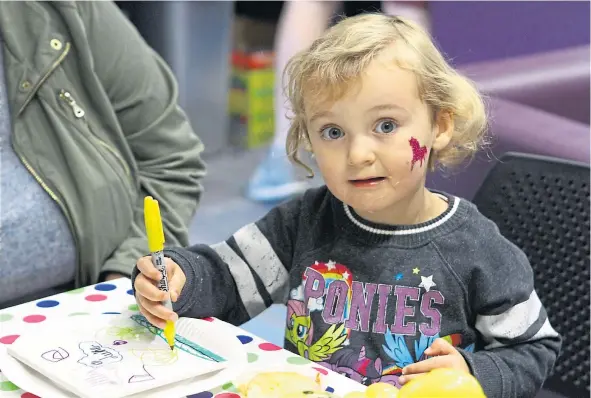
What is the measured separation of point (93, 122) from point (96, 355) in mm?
549

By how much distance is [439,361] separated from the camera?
2.89 ft

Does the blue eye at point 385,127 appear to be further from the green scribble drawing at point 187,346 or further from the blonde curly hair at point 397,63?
the green scribble drawing at point 187,346

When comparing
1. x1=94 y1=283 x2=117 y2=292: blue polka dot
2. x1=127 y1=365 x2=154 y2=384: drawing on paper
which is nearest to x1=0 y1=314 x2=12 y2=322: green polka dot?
→ x1=94 y1=283 x2=117 y2=292: blue polka dot

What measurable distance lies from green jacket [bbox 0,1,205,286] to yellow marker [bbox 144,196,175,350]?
1.23 feet

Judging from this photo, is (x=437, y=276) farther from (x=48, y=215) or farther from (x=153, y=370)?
(x=48, y=215)

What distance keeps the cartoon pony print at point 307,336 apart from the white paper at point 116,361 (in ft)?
0.44

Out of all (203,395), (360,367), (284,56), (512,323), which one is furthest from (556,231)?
(284,56)

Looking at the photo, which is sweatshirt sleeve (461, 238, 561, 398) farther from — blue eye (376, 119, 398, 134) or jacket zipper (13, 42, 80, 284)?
jacket zipper (13, 42, 80, 284)

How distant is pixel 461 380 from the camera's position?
2.30 ft

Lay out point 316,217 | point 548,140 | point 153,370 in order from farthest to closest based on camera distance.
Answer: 1. point 548,140
2. point 316,217
3. point 153,370

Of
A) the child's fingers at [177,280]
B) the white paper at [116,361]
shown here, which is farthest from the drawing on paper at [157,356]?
the child's fingers at [177,280]

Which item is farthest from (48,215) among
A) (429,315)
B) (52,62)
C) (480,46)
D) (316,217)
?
(480,46)

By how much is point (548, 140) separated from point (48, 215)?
86 cm

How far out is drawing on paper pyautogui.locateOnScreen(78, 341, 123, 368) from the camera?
863mm
